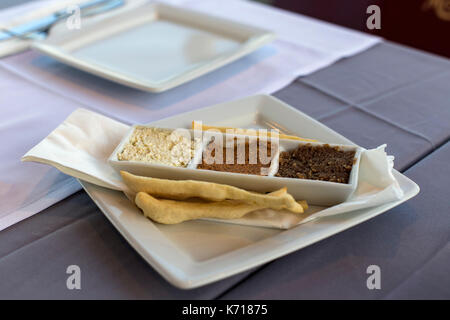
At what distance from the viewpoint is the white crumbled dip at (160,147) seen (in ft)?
2.25

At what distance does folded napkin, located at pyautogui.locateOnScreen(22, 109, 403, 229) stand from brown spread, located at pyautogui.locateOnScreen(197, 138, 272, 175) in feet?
0.23

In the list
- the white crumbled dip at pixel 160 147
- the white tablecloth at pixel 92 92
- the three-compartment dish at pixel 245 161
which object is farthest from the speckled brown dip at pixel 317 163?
the white tablecloth at pixel 92 92

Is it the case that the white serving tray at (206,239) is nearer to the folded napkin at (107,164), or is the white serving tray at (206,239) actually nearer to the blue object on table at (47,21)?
the folded napkin at (107,164)

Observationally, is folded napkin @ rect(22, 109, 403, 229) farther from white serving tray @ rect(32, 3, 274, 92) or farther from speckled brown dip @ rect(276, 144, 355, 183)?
white serving tray @ rect(32, 3, 274, 92)

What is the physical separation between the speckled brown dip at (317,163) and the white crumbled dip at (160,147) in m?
0.14

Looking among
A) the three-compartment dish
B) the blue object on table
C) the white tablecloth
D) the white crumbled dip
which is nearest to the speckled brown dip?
the three-compartment dish

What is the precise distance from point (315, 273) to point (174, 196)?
0.21 meters

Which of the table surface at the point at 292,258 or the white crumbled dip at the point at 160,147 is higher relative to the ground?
the white crumbled dip at the point at 160,147

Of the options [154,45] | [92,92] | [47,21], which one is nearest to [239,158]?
[92,92]

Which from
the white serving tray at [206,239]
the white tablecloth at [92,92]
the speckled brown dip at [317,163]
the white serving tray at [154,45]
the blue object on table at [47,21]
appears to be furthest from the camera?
the blue object on table at [47,21]

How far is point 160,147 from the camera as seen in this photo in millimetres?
708

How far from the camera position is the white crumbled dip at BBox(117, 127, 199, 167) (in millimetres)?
686
